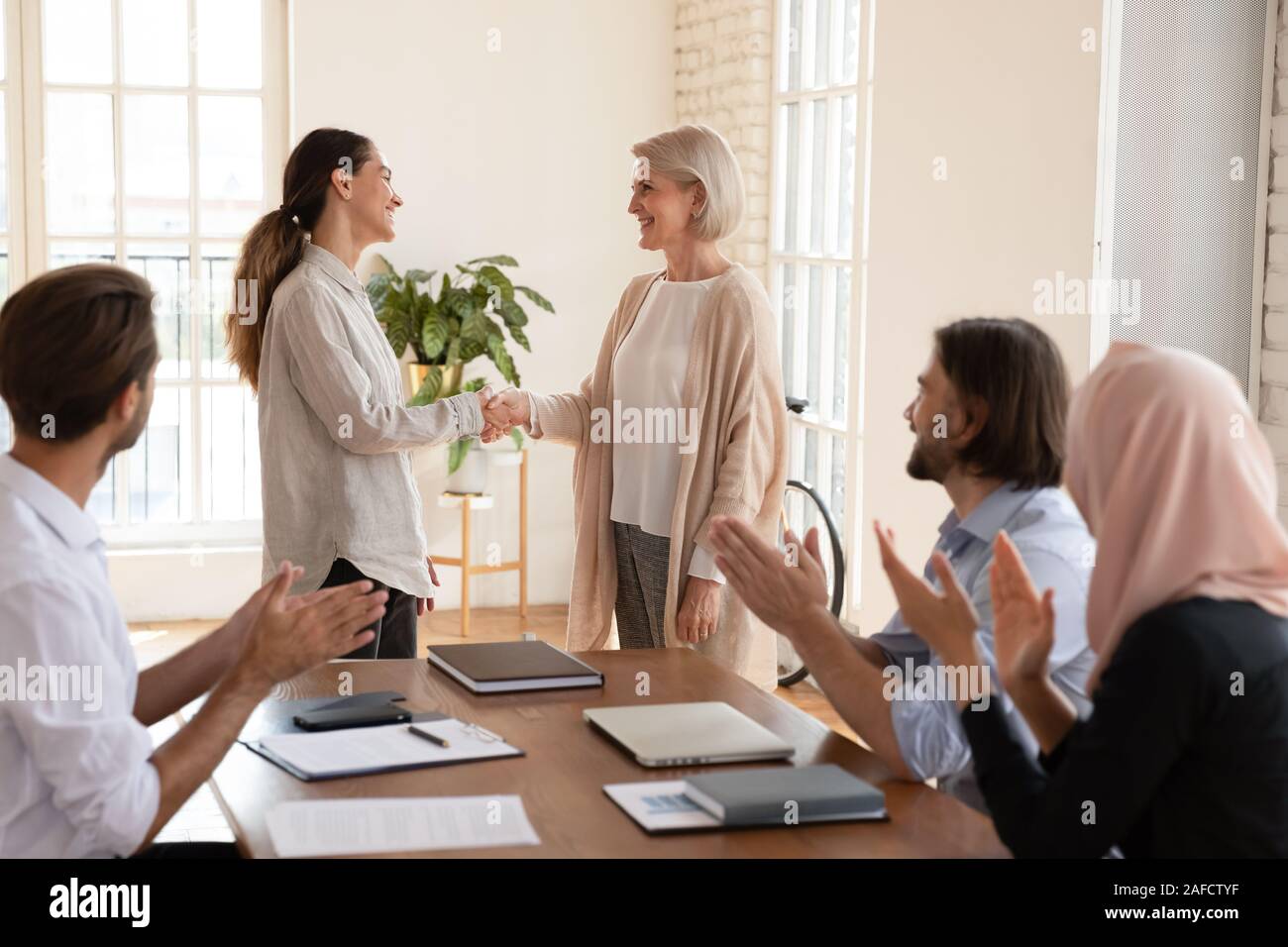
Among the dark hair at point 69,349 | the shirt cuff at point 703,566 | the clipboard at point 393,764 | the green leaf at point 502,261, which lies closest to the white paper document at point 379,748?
the clipboard at point 393,764

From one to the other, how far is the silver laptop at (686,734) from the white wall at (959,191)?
197 centimetres

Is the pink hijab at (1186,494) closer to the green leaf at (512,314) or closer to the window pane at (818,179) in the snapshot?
the window pane at (818,179)

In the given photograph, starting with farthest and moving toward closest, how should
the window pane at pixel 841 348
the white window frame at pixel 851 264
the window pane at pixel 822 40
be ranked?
the window pane at pixel 822 40 < the window pane at pixel 841 348 < the white window frame at pixel 851 264

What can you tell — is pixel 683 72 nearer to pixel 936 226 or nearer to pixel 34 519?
pixel 936 226

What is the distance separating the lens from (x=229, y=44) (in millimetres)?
6621

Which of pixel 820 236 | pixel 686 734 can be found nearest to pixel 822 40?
pixel 820 236

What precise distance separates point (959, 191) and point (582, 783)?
2958 millimetres

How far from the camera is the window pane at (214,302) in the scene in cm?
668

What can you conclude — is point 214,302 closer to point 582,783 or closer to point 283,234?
point 283,234

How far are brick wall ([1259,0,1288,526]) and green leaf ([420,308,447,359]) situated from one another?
368 centimetres

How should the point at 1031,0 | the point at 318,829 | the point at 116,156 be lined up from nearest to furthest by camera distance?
the point at 318,829, the point at 1031,0, the point at 116,156

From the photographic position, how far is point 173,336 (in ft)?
21.9
